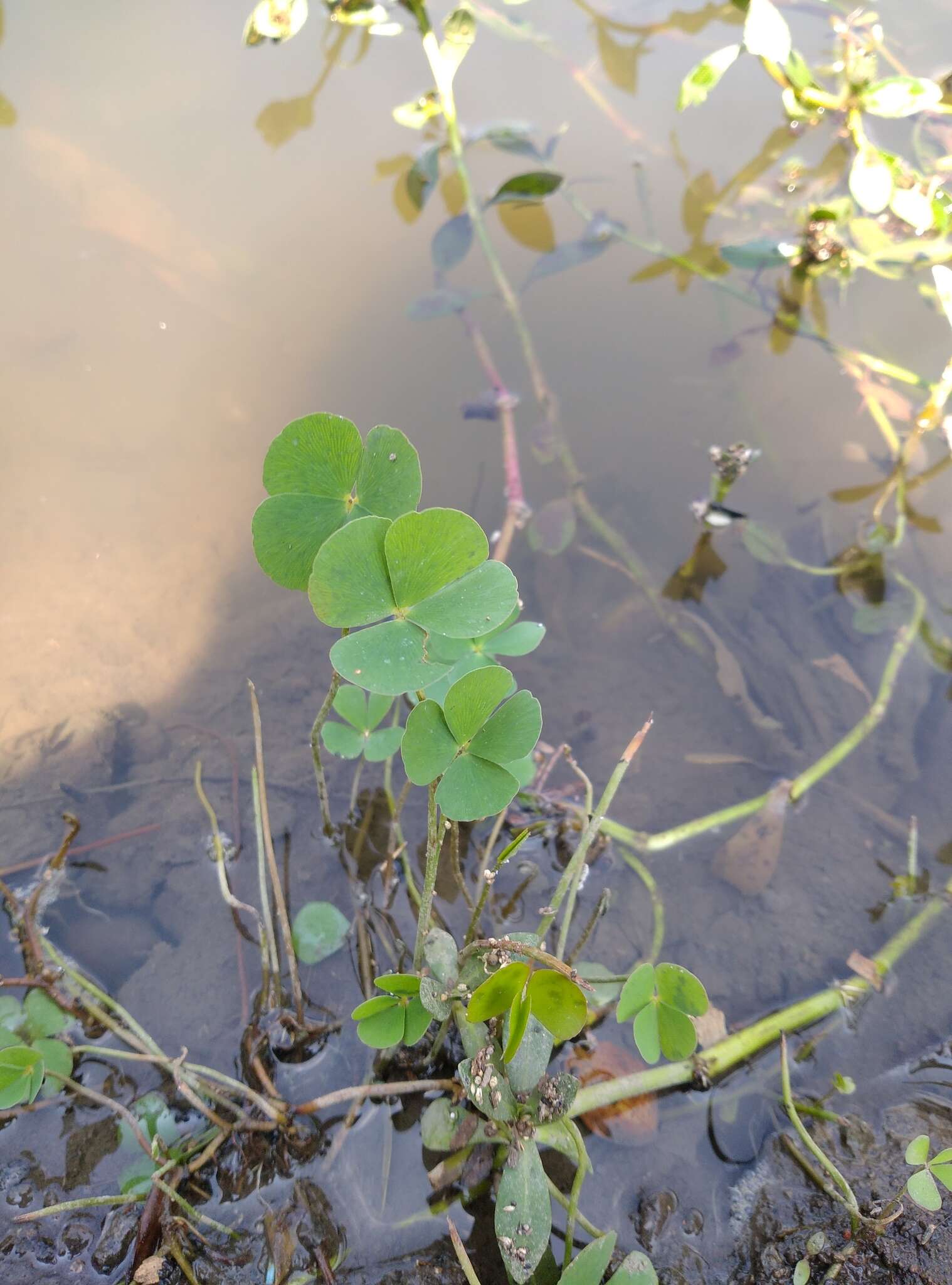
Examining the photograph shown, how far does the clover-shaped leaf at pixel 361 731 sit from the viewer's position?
1.66 meters

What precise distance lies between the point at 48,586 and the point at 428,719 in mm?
1620

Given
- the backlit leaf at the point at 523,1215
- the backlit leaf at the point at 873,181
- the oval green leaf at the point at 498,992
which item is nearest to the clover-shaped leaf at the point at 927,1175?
the backlit leaf at the point at 523,1215

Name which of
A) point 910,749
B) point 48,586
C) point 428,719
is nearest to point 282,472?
point 428,719

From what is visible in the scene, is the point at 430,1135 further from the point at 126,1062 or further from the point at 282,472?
the point at 282,472

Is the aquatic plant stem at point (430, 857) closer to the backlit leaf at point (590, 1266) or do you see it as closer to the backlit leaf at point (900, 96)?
the backlit leaf at point (590, 1266)

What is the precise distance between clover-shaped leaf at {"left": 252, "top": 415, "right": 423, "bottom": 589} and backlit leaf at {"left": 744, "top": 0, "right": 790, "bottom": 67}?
194 cm

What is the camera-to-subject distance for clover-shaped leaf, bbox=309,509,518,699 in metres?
1.04

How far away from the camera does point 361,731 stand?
1706 mm

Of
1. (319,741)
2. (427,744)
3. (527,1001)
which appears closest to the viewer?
(527,1001)

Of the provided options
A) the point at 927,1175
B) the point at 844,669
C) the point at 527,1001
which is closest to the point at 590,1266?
the point at 527,1001

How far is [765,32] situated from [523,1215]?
2828 mm

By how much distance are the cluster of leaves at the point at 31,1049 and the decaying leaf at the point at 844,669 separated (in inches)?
79.4

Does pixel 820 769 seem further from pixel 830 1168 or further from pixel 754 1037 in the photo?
pixel 830 1168

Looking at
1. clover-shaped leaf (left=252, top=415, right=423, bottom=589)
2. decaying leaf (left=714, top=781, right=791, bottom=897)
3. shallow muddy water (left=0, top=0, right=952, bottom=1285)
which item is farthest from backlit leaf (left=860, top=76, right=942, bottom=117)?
clover-shaped leaf (left=252, top=415, right=423, bottom=589)
